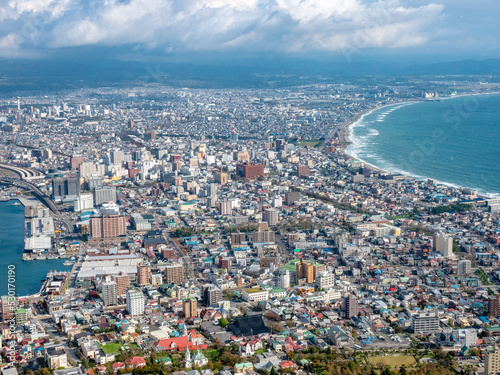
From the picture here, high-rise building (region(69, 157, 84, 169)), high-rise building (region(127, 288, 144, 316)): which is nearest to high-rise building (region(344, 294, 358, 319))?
high-rise building (region(127, 288, 144, 316))

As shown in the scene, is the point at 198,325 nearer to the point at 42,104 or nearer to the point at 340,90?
the point at 42,104

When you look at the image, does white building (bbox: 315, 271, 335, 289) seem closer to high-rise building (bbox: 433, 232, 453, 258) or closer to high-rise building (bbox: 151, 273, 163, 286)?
high-rise building (bbox: 151, 273, 163, 286)

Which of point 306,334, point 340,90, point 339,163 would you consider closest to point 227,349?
point 306,334

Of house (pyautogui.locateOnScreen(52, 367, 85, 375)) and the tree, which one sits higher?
house (pyautogui.locateOnScreen(52, 367, 85, 375))

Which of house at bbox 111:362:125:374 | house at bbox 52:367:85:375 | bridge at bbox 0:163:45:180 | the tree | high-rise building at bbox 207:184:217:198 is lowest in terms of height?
house at bbox 111:362:125:374

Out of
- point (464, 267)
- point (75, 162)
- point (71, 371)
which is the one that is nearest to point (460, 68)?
point (75, 162)
